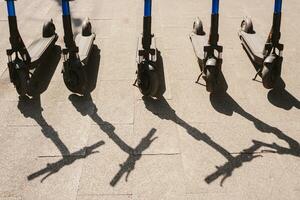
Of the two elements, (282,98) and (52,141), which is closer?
(52,141)

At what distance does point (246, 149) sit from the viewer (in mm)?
6105

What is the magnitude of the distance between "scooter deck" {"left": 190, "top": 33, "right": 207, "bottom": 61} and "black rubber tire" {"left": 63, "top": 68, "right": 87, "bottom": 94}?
93.1 inches

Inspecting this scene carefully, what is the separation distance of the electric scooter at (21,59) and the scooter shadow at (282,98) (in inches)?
171

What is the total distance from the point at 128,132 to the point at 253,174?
2.05 meters

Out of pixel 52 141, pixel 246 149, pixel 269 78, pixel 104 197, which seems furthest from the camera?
pixel 269 78

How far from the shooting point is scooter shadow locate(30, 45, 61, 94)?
794 centimetres

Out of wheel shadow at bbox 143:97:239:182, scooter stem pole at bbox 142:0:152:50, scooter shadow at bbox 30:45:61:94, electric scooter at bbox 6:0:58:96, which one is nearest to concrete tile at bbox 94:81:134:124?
wheel shadow at bbox 143:97:239:182

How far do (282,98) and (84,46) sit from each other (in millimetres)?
4209

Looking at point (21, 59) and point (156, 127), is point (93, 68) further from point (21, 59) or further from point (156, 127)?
point (156, 127)

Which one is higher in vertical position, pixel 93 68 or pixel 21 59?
pixel 21 59

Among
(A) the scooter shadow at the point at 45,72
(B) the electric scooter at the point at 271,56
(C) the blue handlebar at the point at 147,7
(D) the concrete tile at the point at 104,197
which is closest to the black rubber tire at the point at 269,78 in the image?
(B) the electric scooter at the point at 271,56

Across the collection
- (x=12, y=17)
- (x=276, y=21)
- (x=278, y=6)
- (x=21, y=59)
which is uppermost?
(x=278, y=6)

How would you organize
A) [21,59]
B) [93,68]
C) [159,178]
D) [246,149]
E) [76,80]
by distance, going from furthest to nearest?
1. [93,68]
2. [21,59]
3. [76,80]
4. [246,149]
5. [159,178]

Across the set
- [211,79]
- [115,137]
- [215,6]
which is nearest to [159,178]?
[115,137]
